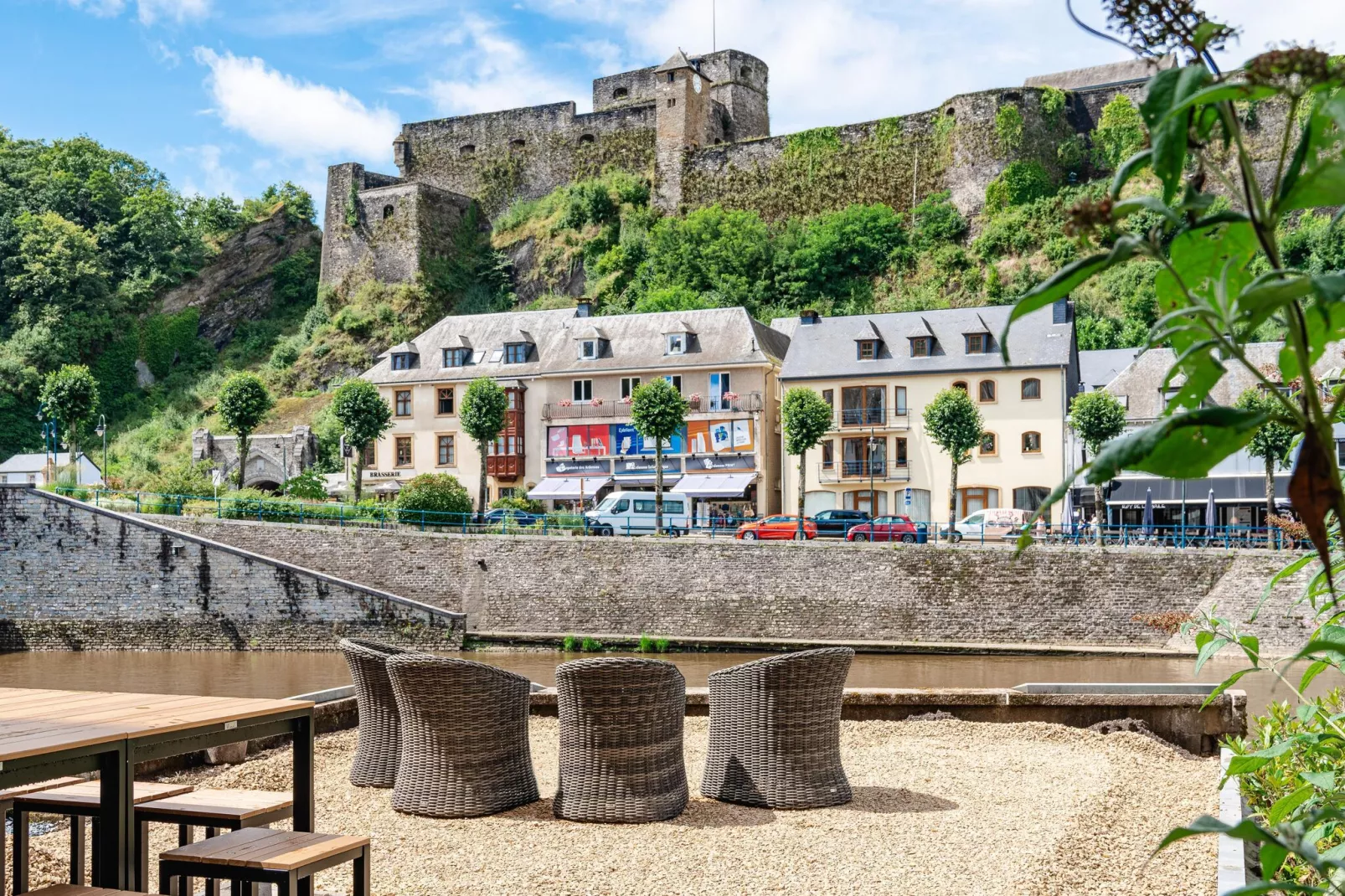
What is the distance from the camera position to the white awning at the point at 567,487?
1444 inches

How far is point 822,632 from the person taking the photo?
2623 centimetres

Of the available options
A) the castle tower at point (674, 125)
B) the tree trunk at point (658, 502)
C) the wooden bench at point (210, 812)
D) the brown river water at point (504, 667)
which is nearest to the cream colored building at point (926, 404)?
the tree trunk at point (658, 502)

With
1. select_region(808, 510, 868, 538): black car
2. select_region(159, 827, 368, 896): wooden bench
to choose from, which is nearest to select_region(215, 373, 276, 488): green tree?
select_region(808, 510, 868, 538): black car

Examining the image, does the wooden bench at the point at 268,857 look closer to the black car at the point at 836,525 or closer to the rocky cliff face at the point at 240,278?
the black car at the point at 836,525

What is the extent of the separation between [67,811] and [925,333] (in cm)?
3083

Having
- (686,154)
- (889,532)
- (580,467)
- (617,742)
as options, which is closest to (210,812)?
(617,742)

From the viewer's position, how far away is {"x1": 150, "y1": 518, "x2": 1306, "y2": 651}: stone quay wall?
971 inches

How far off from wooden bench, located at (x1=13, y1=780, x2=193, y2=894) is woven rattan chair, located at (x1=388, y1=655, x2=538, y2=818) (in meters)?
1.57

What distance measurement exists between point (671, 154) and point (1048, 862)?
5199 centimetres

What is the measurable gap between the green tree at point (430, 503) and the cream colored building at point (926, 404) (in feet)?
30.4

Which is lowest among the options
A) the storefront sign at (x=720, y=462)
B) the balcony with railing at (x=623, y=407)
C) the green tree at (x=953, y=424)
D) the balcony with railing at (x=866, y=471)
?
the balcony with railing at (x=866, y=471)

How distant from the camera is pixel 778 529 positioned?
29.5m

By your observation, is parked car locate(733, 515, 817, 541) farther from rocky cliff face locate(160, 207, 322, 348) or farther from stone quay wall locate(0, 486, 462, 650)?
rocky cliff face locate(160, 207, 322, 348)

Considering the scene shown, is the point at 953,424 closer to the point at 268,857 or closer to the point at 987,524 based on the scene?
the point at 987,524
